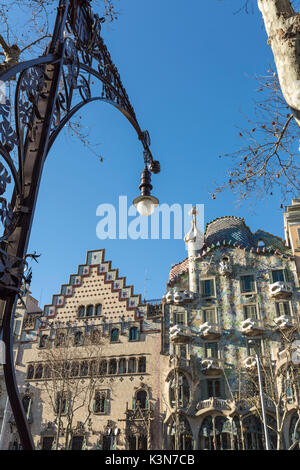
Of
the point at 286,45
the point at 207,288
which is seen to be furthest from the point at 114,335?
the point at 286,45

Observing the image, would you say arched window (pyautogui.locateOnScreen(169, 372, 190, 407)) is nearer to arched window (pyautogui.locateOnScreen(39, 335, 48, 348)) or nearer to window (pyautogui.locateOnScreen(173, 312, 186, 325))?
window (pyautogui.locateOnScreen(173, 312, 186, 325))

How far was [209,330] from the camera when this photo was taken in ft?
93.9

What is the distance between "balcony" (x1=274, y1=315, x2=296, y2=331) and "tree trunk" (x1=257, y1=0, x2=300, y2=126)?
24.2 meters

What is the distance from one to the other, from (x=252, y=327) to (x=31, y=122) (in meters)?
26.2

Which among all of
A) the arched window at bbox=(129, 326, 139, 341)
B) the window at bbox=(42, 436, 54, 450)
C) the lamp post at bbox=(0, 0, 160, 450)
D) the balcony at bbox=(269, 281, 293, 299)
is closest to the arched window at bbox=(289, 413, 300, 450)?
the balcony at bbox=(269, 281, 293, 299)

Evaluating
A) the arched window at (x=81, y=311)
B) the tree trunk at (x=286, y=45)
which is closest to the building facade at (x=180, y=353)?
the arched window at (x=81, y=311)

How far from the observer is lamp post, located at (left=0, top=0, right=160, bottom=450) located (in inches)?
119

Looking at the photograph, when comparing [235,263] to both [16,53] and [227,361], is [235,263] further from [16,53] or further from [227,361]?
[16,53]

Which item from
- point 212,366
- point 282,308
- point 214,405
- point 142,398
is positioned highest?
point 282,308

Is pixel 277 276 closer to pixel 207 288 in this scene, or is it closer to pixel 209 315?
pixel 207 288

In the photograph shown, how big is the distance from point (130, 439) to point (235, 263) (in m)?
14.1

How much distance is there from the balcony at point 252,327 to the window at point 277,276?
10.8 ft

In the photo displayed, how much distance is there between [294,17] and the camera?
507cm
